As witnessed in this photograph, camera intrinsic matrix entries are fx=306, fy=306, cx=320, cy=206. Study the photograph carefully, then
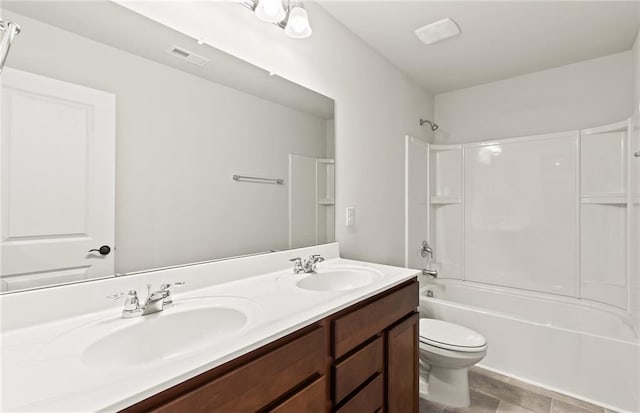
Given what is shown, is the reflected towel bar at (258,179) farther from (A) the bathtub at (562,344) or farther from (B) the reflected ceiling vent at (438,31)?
(A) the bathtub at (562,344)

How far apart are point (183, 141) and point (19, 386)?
86 cm

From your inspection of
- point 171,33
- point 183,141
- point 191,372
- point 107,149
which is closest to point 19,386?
point 191,372

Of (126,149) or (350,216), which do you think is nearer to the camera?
(126,149)

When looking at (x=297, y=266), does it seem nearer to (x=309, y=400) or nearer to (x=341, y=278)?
(x=341, y=278)

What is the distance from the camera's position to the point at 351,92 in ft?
6.68

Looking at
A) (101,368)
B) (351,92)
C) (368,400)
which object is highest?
(351,92)

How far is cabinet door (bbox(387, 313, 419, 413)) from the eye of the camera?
4.31 ft

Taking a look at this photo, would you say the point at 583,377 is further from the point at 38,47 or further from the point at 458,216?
the point at 38,47

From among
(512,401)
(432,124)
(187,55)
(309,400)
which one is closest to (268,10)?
(187,55)

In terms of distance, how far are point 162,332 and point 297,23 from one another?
1373 mm

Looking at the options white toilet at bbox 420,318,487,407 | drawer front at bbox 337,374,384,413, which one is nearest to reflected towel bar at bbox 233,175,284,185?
drawer front at bbox 337,374,384,413

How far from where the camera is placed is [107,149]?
100 cm

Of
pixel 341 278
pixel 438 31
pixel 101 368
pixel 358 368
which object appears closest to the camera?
pixel 101 368

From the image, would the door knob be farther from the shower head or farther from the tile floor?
the shower head
